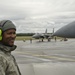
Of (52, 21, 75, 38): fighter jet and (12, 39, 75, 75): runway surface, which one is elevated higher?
(52, 21, 75, 38): fighter jet

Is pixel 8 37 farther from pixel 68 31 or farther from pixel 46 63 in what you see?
pixel 46 63

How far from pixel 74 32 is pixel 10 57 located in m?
3.90

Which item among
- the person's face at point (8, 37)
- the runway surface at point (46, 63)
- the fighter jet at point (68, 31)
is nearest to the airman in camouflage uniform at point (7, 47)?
the person's face at point (8, 37)

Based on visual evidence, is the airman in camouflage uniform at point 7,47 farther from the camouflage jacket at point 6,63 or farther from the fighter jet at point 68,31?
the fighter jet at point 68,31

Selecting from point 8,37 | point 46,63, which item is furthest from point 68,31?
point 46,63

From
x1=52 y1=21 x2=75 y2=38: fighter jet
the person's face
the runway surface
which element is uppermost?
the person's face

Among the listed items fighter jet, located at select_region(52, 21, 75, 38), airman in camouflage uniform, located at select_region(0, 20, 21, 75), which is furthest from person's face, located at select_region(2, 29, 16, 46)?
fighter jet, located at select_region(52, 21, 75, 38)

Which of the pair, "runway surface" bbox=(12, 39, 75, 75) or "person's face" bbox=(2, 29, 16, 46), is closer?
"person's face" bbox=(2, 29, 16, 46)

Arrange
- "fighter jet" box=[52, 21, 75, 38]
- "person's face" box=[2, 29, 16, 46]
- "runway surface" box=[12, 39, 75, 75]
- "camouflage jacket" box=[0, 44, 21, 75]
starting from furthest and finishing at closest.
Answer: "runway surface" box=[12, 39, 75, 75], "fighter jet" box=[52, 21, 75, 38], "person's face" box=[2, 29, 16, 46], "camouflage jacket" box=[0, 44, 21, 75]

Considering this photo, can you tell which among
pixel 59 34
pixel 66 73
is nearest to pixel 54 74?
pixel 66 73

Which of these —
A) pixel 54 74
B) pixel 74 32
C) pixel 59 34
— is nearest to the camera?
pixel 74 32

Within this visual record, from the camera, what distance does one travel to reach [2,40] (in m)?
2.41

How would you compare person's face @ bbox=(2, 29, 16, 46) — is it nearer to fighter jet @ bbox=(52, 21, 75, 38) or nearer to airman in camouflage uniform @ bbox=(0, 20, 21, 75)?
airman in camouflage uniform @ bbox=(0, 20, 21, 75)

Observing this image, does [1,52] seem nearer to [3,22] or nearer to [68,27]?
[3,22]
